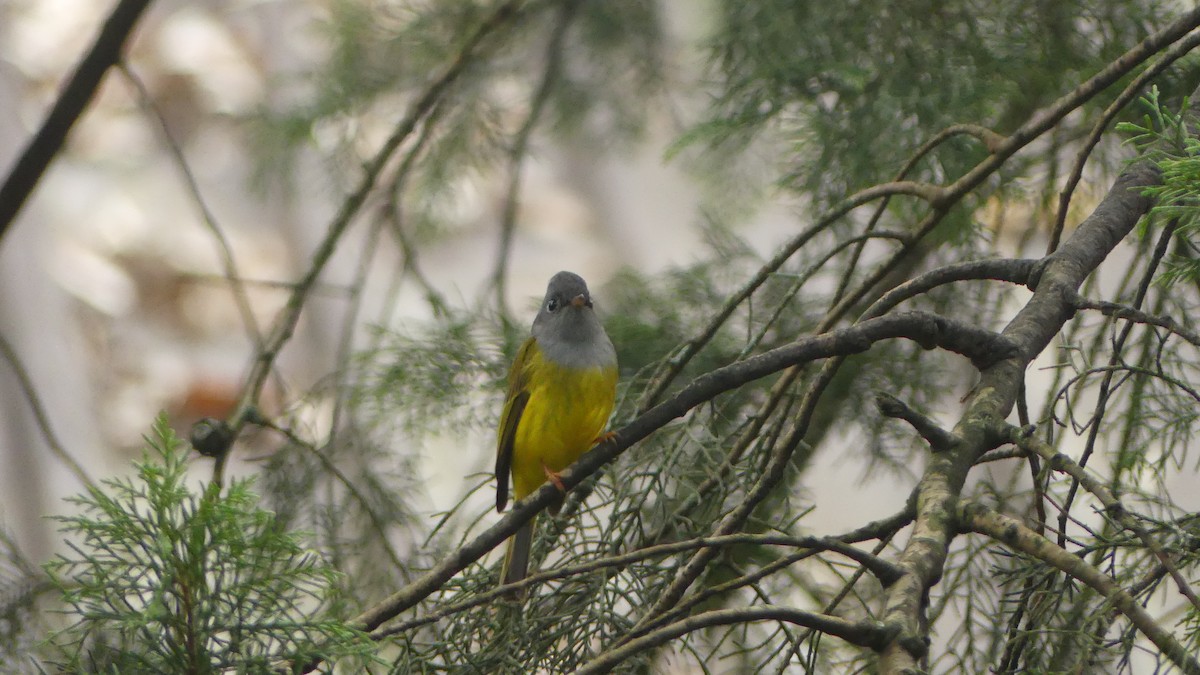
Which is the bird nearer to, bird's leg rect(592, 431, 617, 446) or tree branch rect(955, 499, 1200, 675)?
bird's leg rect(592, 431, 617, 446)

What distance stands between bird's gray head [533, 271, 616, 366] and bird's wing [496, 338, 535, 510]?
0.25 feet

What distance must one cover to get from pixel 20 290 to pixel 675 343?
5567mm

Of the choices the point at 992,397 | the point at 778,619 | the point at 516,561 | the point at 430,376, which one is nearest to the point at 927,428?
the point at 992,397

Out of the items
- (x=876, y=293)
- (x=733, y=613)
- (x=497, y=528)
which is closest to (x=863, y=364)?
(x=876, y=293)

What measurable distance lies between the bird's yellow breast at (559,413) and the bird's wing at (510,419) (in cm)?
2

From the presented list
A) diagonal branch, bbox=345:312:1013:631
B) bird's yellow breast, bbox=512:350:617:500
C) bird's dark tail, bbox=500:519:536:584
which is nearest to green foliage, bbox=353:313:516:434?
bird's yellow breast, bbox=512:350:617:500

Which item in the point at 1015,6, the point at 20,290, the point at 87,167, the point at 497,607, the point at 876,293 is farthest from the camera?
the point at 87,167

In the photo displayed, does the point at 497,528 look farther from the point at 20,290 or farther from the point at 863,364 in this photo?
the point at 20,290

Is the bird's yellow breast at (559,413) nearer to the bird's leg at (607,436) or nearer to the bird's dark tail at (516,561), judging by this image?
the bird's leg at (607,436)

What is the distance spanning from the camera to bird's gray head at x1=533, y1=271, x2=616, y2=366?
7.67 ft

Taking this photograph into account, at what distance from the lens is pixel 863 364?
2.60 meters

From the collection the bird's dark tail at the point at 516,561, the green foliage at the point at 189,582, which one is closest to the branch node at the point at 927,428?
the green foliage at the point at 189,582

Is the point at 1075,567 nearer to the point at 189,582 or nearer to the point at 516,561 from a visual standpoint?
the point at 189,582

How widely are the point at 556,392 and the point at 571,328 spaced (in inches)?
5.9
